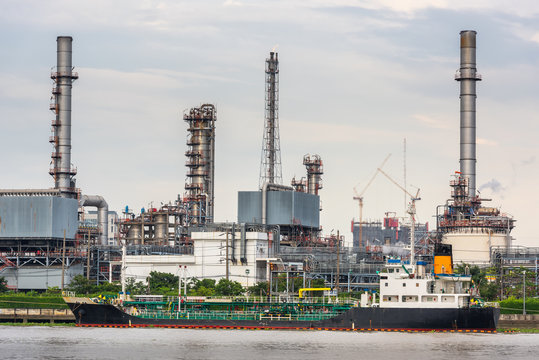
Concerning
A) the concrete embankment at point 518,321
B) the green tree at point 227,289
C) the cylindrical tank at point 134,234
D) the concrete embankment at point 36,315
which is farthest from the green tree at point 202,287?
the concrete embankment at point 518,321

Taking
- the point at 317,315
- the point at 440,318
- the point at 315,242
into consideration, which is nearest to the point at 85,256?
the point at 315,242

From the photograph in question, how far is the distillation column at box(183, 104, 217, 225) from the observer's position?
18075 cm

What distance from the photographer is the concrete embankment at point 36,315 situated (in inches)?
4596

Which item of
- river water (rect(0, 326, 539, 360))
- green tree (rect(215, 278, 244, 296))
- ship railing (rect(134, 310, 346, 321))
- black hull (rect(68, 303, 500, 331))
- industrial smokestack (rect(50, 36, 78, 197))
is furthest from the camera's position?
industrial smokestack (rect(50, 36, 78, 197))

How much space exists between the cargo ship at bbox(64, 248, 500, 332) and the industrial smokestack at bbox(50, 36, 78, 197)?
2376 inches

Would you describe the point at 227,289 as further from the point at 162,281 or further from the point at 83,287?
the point at 83,287

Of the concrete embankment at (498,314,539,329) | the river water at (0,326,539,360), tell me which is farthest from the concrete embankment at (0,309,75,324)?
the concrete embankment at (498,314,539,329)

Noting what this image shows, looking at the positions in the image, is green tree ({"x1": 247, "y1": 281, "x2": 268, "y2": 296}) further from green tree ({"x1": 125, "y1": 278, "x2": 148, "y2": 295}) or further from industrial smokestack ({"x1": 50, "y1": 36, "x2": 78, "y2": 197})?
industrial smokestack ({"x1": 50, "y1": 36, "x2": 78, "y2": 197})

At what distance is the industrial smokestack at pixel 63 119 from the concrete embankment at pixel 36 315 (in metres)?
53.6

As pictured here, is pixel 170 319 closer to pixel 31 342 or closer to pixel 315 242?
pixel 31 342

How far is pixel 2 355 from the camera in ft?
262

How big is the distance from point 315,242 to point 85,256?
4278 cm

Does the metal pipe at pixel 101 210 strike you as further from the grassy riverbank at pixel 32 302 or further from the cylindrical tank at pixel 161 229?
the grassy riverbank at pixel 32 302

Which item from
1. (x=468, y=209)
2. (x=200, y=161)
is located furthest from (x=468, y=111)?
(x=200, y=161)
